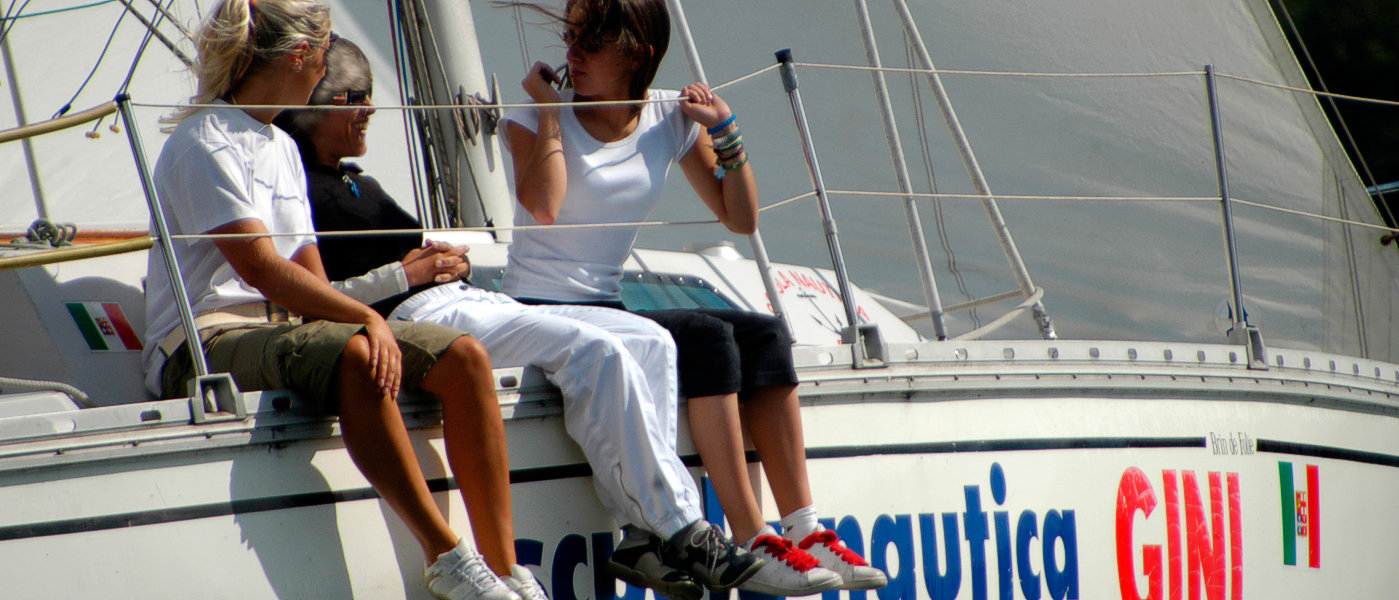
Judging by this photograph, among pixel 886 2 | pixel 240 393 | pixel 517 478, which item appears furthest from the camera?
pixel 886 2

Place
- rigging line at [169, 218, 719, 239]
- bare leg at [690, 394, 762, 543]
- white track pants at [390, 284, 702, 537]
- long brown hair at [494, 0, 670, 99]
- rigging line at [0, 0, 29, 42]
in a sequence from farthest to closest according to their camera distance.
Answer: rigging line at [0, 0, 29, 42] < long brown hair at [494, 0, 670, 99] < bare leg at [690, 394, 762, 543] < white track pants at [390, 284, 702, 537] < rigging line at [169, 218, 719, 239]

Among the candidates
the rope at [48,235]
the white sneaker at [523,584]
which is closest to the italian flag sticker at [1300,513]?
the white sneaker at [523,584]

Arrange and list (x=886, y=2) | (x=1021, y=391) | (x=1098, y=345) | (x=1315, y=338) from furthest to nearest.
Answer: (x=886, y=2)
(x=1315, y=338)
(x=1098, y=345)
(x=1021, y=391)

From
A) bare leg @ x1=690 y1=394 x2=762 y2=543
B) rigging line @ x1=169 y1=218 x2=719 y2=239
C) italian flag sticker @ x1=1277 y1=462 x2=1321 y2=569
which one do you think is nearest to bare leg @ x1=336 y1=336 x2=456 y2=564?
rigging line @ x1=169 y1=218 x2=719 y2=239

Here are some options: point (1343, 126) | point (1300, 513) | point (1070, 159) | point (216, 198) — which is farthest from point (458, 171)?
point (1343, 126)

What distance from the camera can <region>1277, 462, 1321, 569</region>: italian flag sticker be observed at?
280 centimetres

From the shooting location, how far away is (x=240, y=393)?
1794 millimetres

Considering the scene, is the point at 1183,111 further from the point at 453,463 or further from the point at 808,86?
the point at 453,463

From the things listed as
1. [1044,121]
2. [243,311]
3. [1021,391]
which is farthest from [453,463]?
[1044,121]

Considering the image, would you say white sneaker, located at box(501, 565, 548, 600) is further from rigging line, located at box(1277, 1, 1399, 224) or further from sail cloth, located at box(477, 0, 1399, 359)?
rigging line, located at box(1277, 1, 1399, 224)

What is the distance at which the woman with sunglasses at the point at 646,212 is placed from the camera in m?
2.06

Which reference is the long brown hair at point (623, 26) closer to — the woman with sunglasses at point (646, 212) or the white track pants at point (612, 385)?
the woman with sunglasses at point (646, 212)

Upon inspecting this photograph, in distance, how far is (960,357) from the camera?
248 centimetres

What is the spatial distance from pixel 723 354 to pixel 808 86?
196 centimetres
